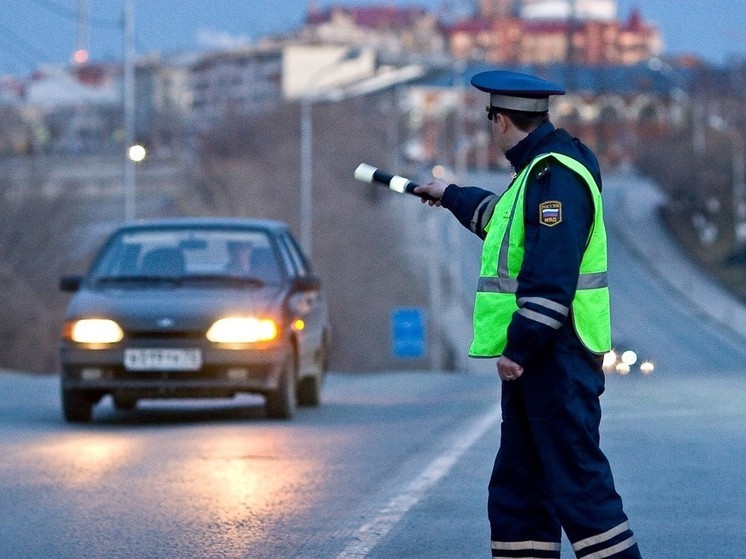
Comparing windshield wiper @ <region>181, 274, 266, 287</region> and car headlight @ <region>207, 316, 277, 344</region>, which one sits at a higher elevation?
windshield wiper @ <region>181, 274, 266, 287</region>

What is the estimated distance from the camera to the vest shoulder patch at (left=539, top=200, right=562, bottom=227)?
228 inches

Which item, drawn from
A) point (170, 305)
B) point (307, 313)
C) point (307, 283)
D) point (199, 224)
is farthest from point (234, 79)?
point (170, 305)

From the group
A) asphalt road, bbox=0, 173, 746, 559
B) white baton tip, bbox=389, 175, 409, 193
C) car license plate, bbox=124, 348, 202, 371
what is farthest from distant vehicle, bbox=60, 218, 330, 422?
white baton tip, bbox=389, 175, 409, 193

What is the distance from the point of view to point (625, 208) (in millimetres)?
115625

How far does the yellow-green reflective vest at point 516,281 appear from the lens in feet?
19.4

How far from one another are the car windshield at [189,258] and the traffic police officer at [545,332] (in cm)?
889

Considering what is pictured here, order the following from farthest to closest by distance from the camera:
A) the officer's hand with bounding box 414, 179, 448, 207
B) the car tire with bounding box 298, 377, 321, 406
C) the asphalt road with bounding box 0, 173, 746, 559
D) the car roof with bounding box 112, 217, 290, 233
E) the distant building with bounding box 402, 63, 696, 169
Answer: the distant building with bounding box 402, 63, 696, 169, the car tire with bounding box 298, 377, 321, 406, the car roof with bounding box 112, 217, 290, 233, the asphalt road with bounding box 0, 173, 746, 559, the officer's hand with bounding box 414, 179, 448, 207

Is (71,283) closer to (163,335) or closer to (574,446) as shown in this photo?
(163,335)

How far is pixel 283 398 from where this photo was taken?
47.1ft

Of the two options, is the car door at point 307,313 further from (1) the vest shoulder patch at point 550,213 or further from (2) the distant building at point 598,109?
(2) the distant building at point 598,109

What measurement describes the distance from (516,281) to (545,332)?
0.26 meters

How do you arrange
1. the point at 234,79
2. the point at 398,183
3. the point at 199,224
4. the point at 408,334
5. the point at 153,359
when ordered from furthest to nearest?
1. the point at 234,79
2. the point at 408,334
3. the point at 199,224
4. the point at 153,359
5. the point at 398,183

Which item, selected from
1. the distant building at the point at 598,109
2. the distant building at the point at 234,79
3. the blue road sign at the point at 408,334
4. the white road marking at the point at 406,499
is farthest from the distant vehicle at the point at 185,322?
the distant building at the point at 234,79

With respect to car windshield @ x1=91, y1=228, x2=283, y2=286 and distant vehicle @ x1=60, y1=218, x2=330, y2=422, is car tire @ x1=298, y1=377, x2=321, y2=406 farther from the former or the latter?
car windshield @ x1=91, y1=228, x2=283, y2=286
